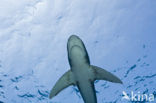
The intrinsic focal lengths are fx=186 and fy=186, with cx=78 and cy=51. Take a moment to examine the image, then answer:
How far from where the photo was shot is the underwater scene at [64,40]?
42.7 feet

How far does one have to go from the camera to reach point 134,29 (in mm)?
14914

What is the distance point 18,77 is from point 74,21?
700cm

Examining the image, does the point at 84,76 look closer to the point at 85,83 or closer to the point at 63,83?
the point at 85,83

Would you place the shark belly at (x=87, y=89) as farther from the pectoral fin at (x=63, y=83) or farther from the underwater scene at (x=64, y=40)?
the underwater scene at (x=64, y=40)

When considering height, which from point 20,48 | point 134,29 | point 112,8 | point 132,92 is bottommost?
point 132,92

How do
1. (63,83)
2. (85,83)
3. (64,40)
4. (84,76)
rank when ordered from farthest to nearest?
(64,40)
(63,83)
(85,83)
(84,76)

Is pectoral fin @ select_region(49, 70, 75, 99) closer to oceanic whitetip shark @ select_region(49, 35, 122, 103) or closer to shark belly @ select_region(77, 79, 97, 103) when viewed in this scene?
oceanic whitetip shark @ select_region(49, 35, 122, 103)

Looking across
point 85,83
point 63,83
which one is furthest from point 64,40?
point 85,83

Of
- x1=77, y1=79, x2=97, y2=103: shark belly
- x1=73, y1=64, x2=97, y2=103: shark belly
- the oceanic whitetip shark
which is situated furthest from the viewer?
x1=77, y1=79, x2=97, y2=103: shark belly

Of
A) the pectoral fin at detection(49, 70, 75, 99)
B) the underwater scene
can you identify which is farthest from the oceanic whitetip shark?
the underwater scene

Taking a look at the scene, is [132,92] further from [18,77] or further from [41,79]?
[18,77]

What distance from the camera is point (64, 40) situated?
14258 mm

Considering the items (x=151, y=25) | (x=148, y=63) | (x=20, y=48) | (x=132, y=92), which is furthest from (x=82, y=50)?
(x=132, y=92)

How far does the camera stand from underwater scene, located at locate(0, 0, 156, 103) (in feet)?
42.7
